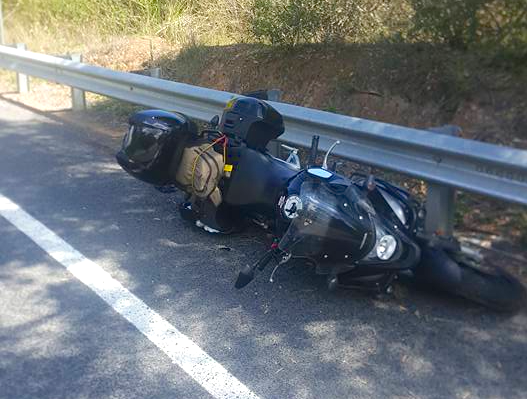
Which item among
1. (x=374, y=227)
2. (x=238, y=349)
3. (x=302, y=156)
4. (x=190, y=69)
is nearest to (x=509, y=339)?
(x=374, y=227)

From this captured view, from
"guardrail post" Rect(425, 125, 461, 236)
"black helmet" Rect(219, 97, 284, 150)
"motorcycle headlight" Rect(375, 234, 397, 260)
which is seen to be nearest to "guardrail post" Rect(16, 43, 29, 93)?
"black helmet" Rect(219, 97, 284, 150)

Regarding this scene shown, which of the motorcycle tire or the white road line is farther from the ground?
the motorcycle tire

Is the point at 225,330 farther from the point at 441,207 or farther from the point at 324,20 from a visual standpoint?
the point at 324,20

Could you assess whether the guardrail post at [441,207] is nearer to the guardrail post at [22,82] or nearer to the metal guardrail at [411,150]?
the metal guardrail at [411,150]

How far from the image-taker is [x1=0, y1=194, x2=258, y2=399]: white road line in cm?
351

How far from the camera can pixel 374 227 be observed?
387cm

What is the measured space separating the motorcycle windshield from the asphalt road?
1.41ft

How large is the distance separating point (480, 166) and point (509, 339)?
3.45 feet

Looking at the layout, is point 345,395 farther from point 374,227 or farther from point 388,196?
point 388,196

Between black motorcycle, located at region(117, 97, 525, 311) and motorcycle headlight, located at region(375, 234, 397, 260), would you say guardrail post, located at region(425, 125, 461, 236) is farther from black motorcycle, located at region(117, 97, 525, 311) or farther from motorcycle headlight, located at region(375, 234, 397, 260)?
motorcycle headlight, located at region(375, 234, 397, 260)

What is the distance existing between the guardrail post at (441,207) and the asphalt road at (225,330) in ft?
1.45

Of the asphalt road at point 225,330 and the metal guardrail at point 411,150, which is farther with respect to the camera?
the metal guardrail at point 411,150

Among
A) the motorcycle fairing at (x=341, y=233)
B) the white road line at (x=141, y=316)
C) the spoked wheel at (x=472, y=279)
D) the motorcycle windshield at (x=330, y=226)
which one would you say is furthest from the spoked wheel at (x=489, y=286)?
the white road line at (x=141, y=316)

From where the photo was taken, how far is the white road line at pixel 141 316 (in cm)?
351
